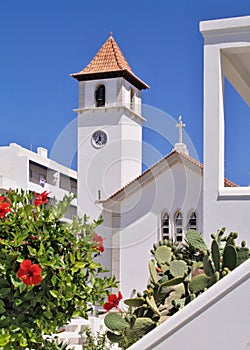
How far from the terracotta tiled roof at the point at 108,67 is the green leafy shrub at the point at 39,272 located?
127 ft

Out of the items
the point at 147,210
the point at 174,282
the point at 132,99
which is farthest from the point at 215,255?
the point at 132,99

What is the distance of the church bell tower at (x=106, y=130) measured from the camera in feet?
139

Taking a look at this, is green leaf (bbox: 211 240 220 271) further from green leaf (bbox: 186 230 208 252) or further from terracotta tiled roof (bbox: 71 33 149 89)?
terracotta tiled roof (bbox: 71 33 149 89)

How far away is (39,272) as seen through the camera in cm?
516

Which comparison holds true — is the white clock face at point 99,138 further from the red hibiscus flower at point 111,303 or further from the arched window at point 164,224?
the red hibiscus flower at point 111,303

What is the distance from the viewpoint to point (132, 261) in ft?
106

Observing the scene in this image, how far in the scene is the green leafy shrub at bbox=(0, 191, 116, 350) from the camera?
Answer: 5270mm

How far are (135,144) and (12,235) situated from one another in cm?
3955

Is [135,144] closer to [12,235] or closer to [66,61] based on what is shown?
[66,61]

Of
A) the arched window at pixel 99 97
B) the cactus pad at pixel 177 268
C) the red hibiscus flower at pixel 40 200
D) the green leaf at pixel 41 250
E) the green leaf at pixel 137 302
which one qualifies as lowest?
the green leaf at pixel 137 302

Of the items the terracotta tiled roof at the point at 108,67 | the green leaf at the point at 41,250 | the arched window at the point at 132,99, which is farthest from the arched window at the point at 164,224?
the green leaf at the point at 41,250

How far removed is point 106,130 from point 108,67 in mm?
3932

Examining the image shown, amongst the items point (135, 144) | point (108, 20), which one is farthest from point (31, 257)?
point (108, 20)

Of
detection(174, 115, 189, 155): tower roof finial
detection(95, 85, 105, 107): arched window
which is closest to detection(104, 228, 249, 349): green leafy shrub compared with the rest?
detection(174, 115, 189, 155): tower roof finial
